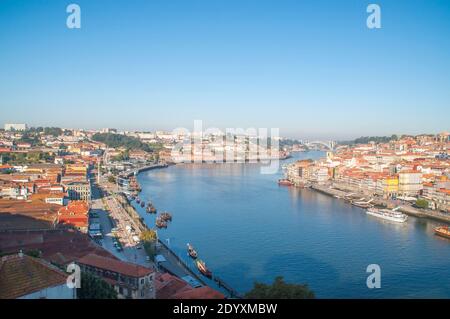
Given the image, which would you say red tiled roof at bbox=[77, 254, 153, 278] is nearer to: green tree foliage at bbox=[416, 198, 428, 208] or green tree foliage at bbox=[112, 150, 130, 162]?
green tree foliage at bbox=[416, 198, 428, 208]

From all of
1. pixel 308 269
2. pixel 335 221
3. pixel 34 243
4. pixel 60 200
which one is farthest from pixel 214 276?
pixel 60 200

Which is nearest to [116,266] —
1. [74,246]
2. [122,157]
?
[74,246]

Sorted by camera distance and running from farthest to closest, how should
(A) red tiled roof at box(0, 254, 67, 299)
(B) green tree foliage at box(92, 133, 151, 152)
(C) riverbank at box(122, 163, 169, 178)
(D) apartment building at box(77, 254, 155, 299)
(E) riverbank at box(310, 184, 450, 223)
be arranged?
(B) green tree foliage at box(92, 133, 151, 152), (C) riverbank at box(122, 163, 169, 178), (E) riverbank at box(310, 184, 450, 223), (D) apartment building at box(77, 254, 155, 299), (A) red tiled roof at box(0, 254, 67, 299)

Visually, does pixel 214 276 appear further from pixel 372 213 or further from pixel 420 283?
pixel 372 213

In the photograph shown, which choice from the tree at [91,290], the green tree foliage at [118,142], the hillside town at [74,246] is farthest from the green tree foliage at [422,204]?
the green tree foliage at [118,142]

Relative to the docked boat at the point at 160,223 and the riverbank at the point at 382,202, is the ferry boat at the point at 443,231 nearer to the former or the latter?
the riverbank at the point at 382,202

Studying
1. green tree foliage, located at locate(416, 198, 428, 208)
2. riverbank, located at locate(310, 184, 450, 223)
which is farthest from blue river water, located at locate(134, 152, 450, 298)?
green tree foliage, located at locate(416, 198, 428, 208)
